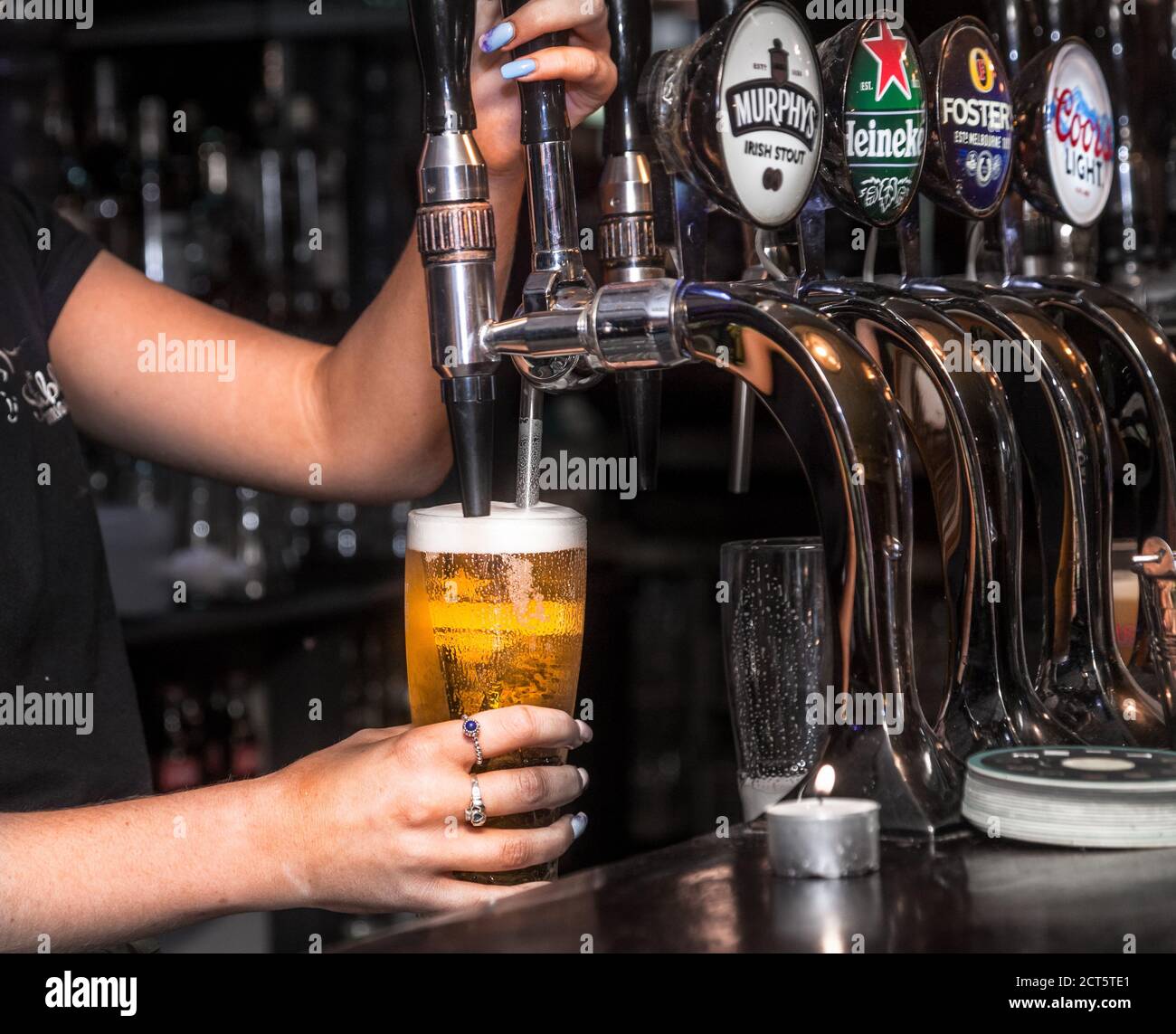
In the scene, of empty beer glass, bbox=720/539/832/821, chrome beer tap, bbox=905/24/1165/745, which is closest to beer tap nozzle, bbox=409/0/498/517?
empty beer glass, bbox=720/539/832/821

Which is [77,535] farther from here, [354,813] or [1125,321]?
[1125,321]

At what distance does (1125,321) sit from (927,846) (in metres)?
0.48

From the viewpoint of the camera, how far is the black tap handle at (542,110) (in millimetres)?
880

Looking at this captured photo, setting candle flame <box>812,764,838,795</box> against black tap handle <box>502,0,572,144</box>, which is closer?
candle flame <box>812,764,838,795</box>

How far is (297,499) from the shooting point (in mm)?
2637

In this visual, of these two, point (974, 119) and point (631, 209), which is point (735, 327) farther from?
point (974, 119)

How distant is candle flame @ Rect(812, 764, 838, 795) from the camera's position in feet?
2.51

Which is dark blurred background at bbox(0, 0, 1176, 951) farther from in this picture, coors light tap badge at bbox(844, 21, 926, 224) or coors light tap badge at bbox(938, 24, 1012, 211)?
coors light tap badge at bbox(844, 21, 926, 224)

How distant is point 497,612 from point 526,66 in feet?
1.06

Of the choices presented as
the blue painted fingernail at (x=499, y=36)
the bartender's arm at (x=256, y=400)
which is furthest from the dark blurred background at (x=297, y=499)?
the blue painted fingernail at (x=499, y=36)

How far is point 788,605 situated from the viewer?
37.9 inches

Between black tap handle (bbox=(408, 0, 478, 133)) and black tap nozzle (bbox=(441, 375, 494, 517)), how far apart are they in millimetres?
144

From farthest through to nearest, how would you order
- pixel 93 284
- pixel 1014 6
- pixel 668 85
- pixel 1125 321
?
pixel 93 284, pixel 1014 6, pixel 1125 321, pixel 668 85
